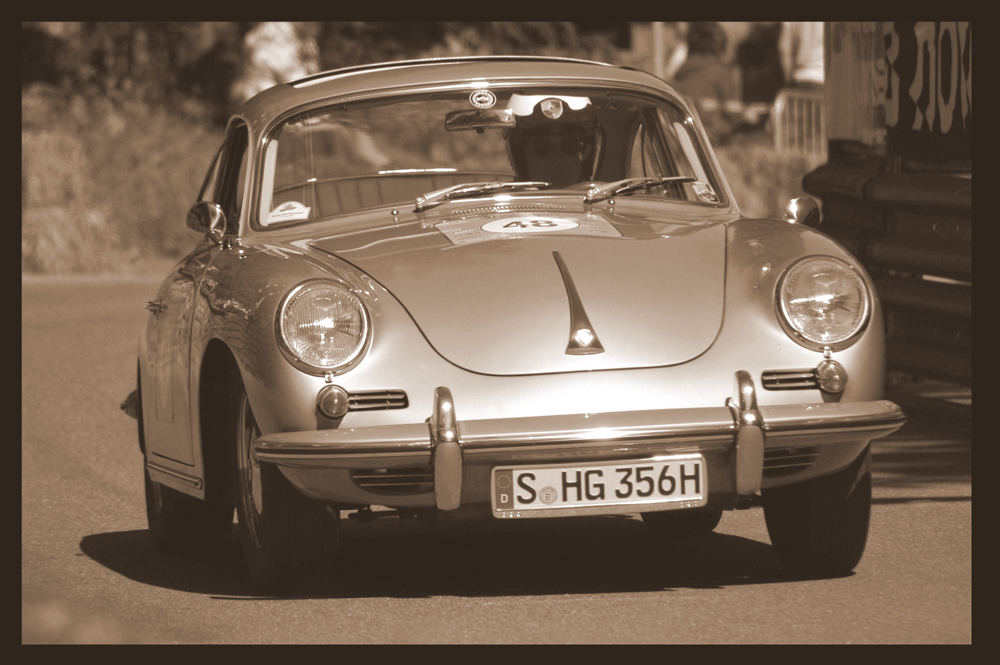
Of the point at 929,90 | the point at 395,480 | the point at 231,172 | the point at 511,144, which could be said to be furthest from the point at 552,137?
the point at 929,90

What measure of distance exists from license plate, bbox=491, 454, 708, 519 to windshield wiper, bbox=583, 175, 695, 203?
4.54 ft

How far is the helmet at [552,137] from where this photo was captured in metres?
6.74

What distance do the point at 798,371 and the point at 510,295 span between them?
2.68 feet

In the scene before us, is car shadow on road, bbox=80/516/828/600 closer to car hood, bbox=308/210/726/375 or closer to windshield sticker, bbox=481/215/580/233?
car hood, bbox=308/210/726/375

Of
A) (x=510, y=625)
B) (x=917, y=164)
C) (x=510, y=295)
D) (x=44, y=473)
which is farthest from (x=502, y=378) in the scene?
(x=917, y=164)

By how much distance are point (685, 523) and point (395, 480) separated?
5.61 feet

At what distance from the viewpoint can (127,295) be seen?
18.4 m

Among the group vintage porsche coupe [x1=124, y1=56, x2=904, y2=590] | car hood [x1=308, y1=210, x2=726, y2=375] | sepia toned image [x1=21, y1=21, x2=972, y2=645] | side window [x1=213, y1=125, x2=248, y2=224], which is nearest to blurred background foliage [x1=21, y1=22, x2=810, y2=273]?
sepia toned image [x1=21, y1=21, x2=972, y2=645]

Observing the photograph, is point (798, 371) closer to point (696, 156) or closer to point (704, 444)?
point (704, 444)

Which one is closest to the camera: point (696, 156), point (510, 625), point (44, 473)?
point (510, 625)

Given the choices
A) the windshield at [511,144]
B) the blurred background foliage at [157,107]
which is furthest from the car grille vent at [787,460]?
the blurred background foliage at [157,107]

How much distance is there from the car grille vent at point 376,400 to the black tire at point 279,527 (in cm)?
36

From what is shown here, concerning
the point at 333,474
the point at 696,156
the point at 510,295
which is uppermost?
the point at 696,156

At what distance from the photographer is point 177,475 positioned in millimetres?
6340
